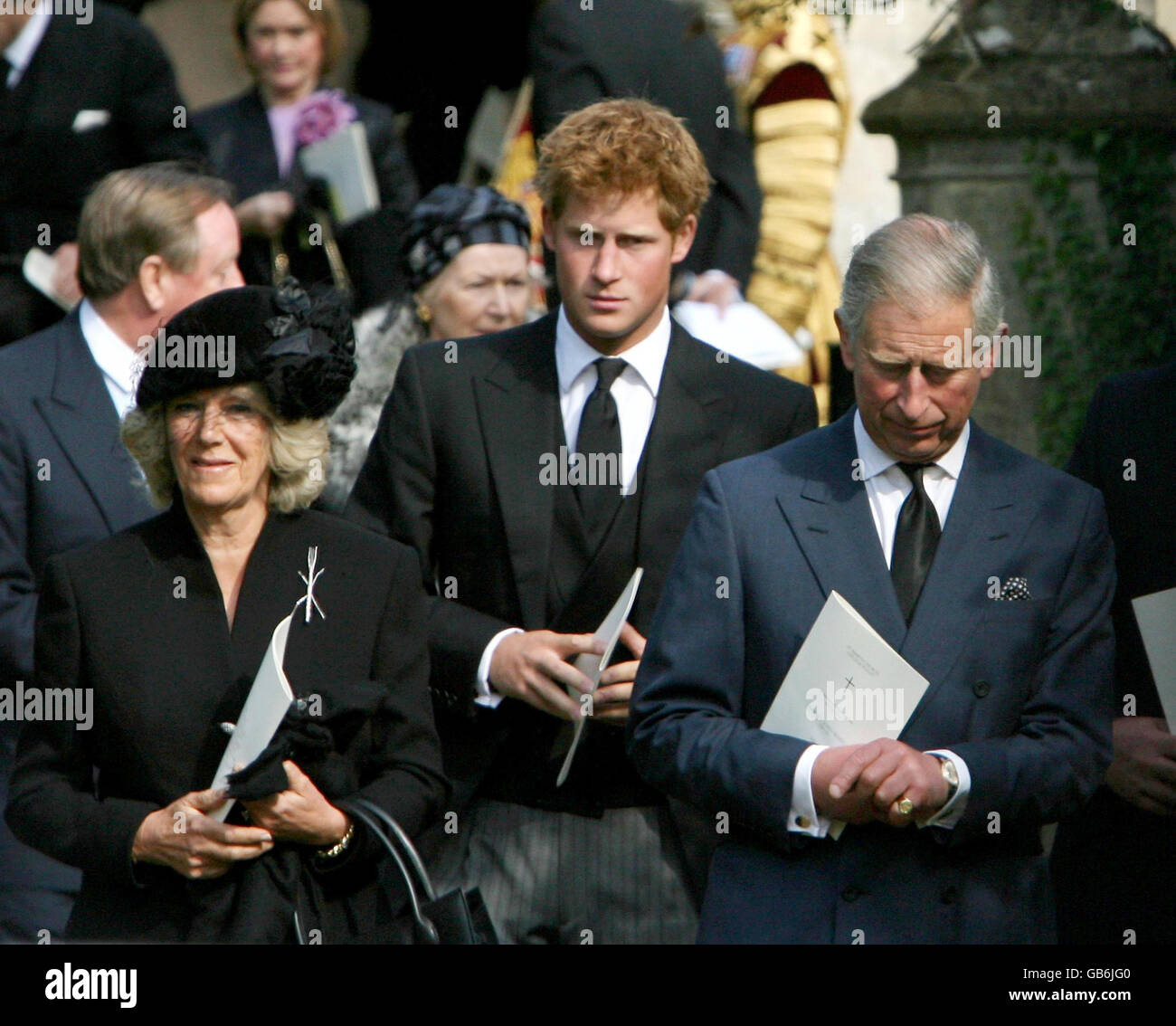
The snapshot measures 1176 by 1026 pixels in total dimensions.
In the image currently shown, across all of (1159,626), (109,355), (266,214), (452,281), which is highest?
(266,214)

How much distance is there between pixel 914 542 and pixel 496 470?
1.08 m

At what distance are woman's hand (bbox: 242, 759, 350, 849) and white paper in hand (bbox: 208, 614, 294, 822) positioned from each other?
0.21 feet

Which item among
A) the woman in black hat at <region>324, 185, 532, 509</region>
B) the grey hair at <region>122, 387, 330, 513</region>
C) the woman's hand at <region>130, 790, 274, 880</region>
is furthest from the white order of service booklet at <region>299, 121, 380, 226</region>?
the woman's hand at <region>130, 790, 274, 880</region>

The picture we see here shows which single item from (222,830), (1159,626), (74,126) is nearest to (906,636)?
(1159,626)

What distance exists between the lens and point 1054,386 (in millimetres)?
6609

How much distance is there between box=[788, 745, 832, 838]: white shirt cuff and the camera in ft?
12.2

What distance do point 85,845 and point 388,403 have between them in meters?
1.28

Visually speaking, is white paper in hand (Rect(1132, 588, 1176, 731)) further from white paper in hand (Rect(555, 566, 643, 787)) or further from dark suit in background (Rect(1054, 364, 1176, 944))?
white paper in hand (Rect(555, 566, 643, 787))

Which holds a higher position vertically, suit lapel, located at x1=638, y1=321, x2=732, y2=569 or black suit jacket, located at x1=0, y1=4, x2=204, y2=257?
black suit jacket, located at x1=0, y1=4, x2=204, y2=257

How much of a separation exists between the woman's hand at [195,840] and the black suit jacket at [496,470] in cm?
75

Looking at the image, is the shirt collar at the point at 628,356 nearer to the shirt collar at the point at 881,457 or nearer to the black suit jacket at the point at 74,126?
the shirt collar at the point at 881,457

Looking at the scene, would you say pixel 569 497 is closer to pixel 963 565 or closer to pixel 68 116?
pixel 963 565

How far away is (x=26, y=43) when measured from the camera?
7062 millimetres

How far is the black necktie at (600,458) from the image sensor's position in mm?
4680
